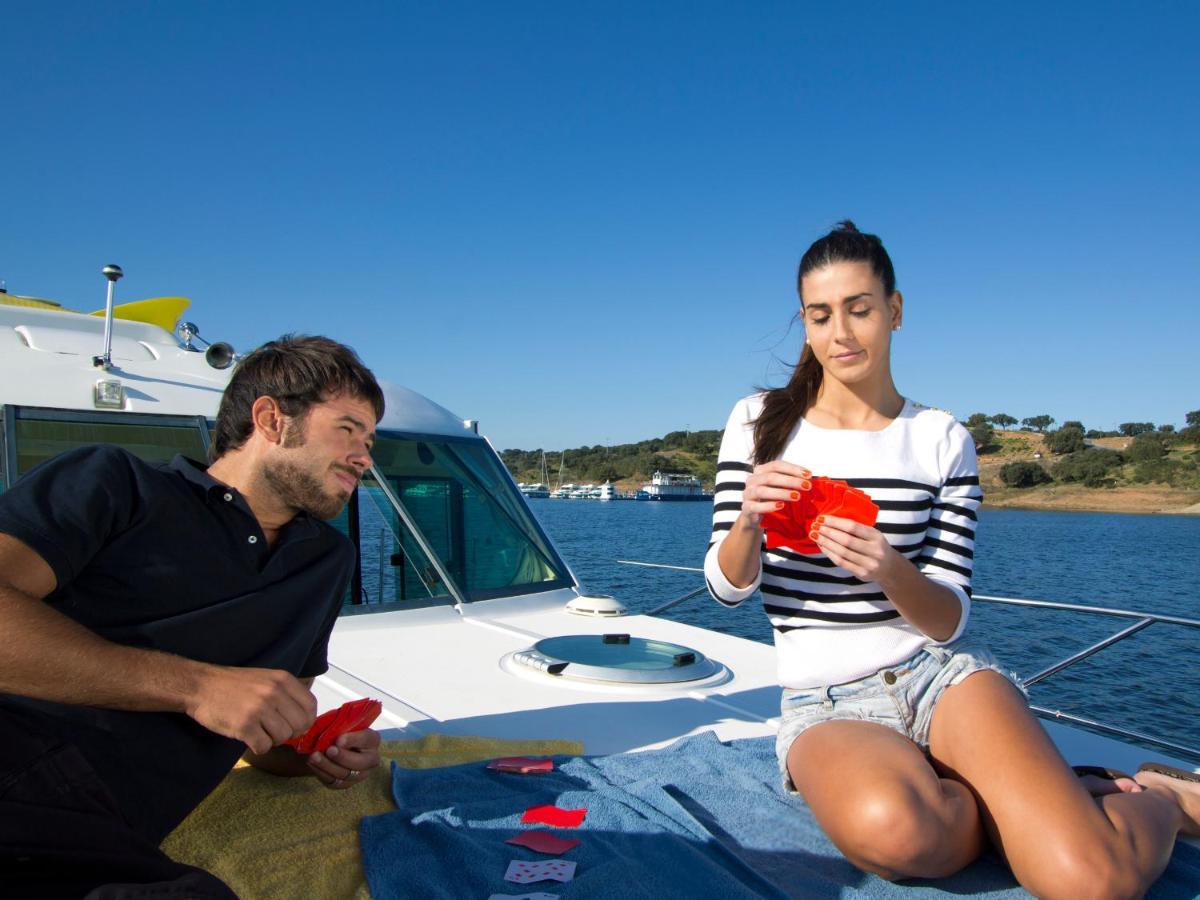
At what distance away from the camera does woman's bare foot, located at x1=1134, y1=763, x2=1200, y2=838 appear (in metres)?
2.21

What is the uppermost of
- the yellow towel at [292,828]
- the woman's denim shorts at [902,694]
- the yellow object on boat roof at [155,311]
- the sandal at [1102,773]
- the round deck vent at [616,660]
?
the yellow object on boat roof at [155,311]

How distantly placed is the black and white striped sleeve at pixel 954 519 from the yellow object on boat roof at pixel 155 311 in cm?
489

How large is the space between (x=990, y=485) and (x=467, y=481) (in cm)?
5699

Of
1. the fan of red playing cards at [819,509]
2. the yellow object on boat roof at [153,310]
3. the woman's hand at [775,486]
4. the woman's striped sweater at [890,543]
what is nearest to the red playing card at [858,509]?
the fan of red playing cards at [819,509]

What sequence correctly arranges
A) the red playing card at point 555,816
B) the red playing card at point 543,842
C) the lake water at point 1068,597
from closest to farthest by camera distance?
the red playing card at point 543,842 < the red playing card at point 555,816 < the lake water at point 1068,597

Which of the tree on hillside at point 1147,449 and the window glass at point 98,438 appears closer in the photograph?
the window glass at point 98,438

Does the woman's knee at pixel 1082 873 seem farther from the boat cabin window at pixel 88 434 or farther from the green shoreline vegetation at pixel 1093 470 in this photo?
the green shoreline vegetation at pixel 1093 470

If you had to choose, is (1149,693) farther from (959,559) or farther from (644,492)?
(644,492)

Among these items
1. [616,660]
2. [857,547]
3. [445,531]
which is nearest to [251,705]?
[857,547]

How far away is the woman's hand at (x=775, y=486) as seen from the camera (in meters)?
2.08

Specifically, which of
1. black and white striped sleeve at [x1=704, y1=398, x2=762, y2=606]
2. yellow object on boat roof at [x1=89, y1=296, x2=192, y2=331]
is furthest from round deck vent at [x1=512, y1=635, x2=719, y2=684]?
yellow object on boat roof at [x1=89, y1=296, x2=192, y2=331]

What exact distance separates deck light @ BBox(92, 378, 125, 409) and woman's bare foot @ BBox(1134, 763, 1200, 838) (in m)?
4.46

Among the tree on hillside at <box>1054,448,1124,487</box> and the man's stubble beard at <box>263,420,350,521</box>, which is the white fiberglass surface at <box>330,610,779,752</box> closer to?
the man's stubble beard at <box>263,420,350,521</box>

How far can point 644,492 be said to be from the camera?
269ft
